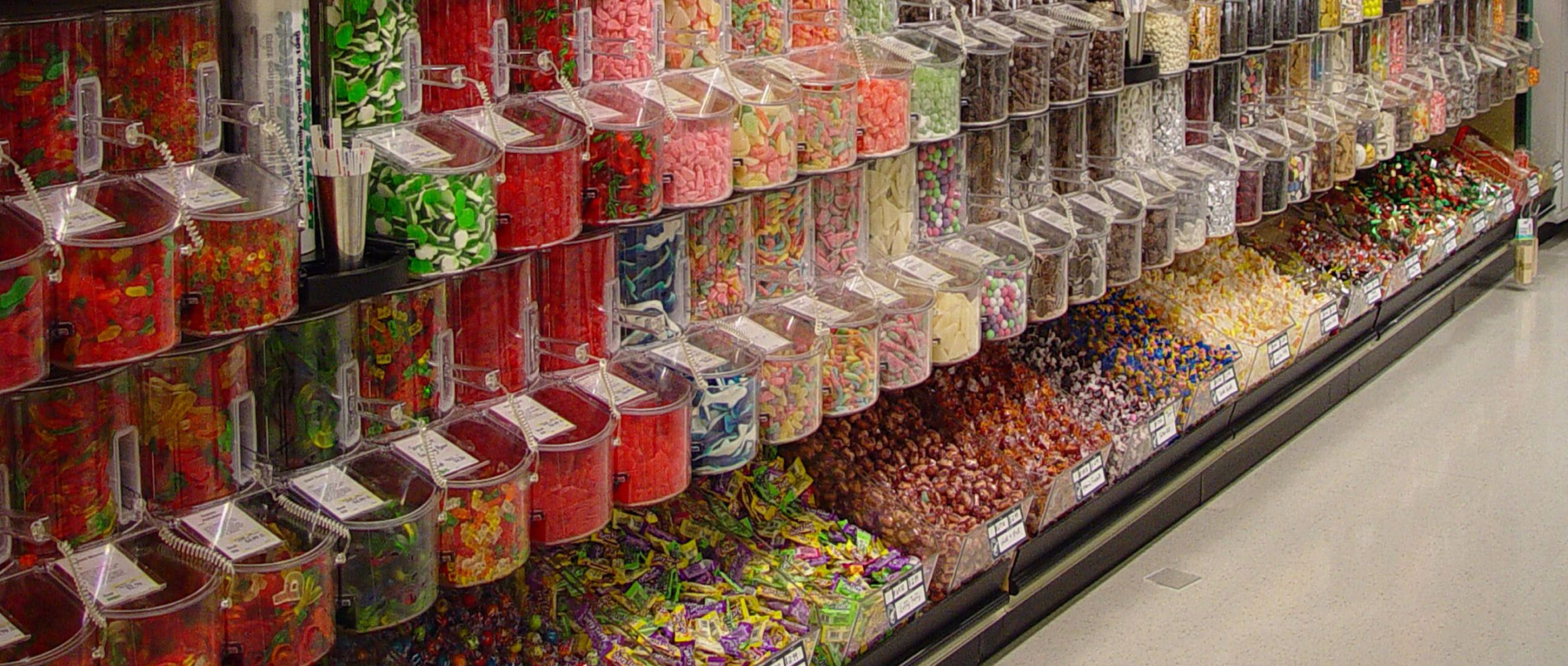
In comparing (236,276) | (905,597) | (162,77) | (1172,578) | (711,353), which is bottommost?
(1172,578)

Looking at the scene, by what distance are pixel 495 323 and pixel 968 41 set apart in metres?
1.52

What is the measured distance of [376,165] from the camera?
2453mm

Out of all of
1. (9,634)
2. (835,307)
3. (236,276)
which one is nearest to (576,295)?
(835,307)

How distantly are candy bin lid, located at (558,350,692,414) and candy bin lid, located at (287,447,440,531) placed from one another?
0.42 metres

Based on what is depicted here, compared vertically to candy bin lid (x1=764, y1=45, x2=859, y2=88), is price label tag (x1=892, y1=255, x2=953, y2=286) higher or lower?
lower

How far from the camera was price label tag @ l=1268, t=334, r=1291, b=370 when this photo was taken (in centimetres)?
499

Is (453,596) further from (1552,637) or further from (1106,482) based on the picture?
(1552,637)

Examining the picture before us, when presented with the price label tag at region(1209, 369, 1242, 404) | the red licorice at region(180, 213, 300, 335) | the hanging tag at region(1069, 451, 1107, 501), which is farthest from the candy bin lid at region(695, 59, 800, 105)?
the price label tag at region(1209, 369, 1242, 404)

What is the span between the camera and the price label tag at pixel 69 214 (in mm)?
1962

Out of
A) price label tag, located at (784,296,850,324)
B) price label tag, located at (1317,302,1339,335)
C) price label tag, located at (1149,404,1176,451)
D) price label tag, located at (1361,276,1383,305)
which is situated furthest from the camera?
price label tag, located at (1361,276,1383,305)

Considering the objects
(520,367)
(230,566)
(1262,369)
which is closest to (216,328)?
(230,566)

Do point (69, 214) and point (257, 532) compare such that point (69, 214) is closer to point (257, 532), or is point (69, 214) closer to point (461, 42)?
point (257, 532)

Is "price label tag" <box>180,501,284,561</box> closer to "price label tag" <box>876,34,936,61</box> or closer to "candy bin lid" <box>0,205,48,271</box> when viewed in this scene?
"candy bin lid" <box>0,205,48,271</box>

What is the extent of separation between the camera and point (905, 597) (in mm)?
3416
